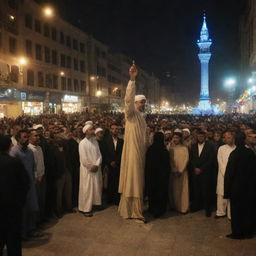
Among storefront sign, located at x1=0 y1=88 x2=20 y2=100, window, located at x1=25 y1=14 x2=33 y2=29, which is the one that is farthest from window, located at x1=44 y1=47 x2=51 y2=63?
storefront sign, located at x1=0 y1=88 x2=20 y2=100

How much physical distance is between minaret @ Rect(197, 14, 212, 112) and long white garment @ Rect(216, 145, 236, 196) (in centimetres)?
7240

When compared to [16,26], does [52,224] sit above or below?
below

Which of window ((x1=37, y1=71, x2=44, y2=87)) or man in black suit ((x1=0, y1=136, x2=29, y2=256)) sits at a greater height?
window ((x1=37, y1=71, x2=44, y2=87))

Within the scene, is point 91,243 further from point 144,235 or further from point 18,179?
point 18,179

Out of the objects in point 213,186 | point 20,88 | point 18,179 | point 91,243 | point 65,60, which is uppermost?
point 65,60

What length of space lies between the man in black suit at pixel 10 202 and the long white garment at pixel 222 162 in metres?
4.11

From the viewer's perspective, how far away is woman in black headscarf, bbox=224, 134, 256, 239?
582 cm

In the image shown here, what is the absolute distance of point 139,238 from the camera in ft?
19.4

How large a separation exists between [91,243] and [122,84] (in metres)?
69.2

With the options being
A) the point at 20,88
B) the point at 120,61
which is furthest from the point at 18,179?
the point at 120,61

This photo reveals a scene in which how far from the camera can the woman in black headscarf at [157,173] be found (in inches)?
278

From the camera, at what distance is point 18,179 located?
14.3 ft

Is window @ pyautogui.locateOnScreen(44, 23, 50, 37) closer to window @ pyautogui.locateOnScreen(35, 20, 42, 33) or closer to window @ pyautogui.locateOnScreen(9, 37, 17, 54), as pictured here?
window @ pyautogui.locateOnScreen(35, 20, 42, 33)

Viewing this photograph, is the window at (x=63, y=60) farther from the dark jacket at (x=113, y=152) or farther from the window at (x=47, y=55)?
the dark jacket at (x=113, y=152)
